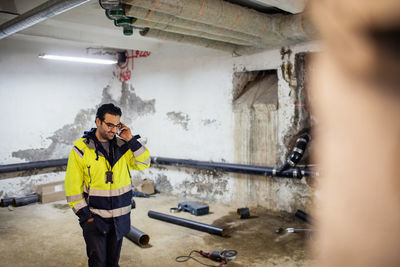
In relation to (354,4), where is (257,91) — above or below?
above

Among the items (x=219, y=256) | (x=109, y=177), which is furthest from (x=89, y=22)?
(x=219, y=256)

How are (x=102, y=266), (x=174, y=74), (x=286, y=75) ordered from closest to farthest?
(x=102, y=266)
(x=286, y=75)
(x=174, y=74)

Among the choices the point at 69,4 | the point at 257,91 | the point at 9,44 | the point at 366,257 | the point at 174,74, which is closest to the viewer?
the point at 366,257

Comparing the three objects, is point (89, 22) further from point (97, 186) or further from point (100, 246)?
point (100, 246)

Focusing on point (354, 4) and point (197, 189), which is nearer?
point (354, 4)

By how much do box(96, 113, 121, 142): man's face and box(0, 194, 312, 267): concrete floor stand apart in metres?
1.81

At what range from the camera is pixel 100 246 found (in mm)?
2996

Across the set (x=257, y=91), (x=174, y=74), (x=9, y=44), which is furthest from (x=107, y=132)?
(x=9, y=44)

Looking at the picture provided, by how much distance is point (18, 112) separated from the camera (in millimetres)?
6910

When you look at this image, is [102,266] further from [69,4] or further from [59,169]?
[59,169]

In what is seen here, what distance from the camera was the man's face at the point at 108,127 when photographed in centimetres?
308

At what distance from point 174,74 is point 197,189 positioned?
7.98 ft

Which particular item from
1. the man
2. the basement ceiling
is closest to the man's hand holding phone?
the man

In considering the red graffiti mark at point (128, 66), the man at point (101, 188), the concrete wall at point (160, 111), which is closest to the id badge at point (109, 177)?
the man at point (101, 188)
